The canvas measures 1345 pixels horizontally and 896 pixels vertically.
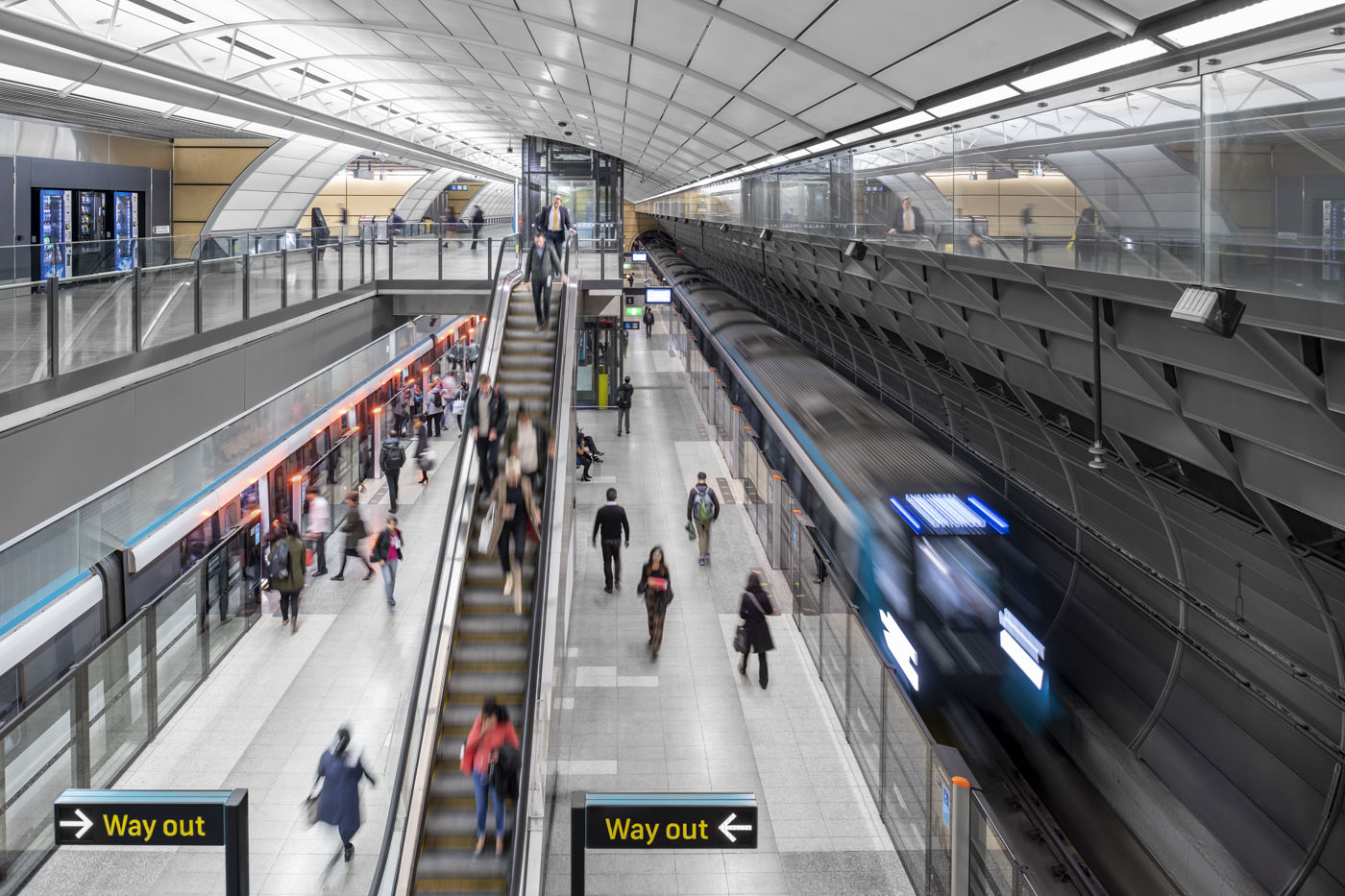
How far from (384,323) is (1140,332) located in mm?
17215

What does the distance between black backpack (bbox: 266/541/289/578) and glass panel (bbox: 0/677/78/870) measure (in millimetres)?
3309

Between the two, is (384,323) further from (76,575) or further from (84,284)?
→ (76,575)

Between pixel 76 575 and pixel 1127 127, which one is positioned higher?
pixel 1127 127

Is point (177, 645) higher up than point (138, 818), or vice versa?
point (138, 818)

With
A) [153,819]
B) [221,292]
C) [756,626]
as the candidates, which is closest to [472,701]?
[756,626]

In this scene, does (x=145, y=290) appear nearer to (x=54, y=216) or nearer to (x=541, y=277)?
(x=541, y=277)

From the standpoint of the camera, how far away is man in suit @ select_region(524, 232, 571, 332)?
14.9 metres

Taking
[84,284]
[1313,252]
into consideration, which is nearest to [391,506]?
[84,284]

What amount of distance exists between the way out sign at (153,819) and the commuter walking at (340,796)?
183 centimetres

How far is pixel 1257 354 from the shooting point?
4.90 meters

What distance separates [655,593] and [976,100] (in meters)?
5.73

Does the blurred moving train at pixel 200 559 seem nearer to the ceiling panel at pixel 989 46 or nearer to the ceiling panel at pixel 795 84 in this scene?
the ceiling panel at pixel 795 84

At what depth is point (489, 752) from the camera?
22.5 feet

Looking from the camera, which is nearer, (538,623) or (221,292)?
(538,623)
